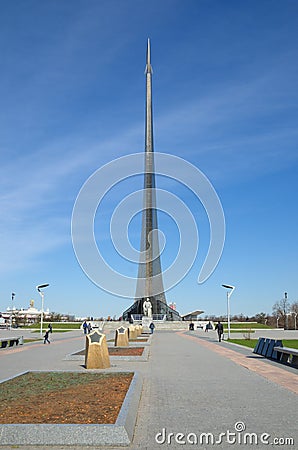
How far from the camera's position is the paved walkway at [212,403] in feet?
18.7

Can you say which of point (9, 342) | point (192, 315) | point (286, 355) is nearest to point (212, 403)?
point (286, 355)

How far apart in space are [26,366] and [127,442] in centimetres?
897

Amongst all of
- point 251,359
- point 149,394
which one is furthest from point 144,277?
point 149,394

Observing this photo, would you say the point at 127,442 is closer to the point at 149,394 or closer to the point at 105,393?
the point at 105,393

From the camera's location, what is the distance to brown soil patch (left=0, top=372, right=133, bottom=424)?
6062 mm

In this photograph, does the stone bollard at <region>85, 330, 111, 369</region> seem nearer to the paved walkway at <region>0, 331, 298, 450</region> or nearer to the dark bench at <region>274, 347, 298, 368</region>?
the paved walkway at <region>0, 331, 298, 450</region>

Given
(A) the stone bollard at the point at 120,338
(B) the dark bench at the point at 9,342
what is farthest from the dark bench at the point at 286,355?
(B) the dark bench at the point at 9,342

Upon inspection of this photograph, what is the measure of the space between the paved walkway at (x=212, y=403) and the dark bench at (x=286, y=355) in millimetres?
705

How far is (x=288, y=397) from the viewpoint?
27.6 ft

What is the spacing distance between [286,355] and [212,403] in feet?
27.2

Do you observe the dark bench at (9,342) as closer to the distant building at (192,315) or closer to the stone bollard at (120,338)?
the stone bollard at (120,338)

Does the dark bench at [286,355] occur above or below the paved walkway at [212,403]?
Result: above

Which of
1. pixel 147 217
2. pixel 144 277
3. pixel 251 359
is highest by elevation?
pixel 147 217

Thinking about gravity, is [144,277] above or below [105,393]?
above
